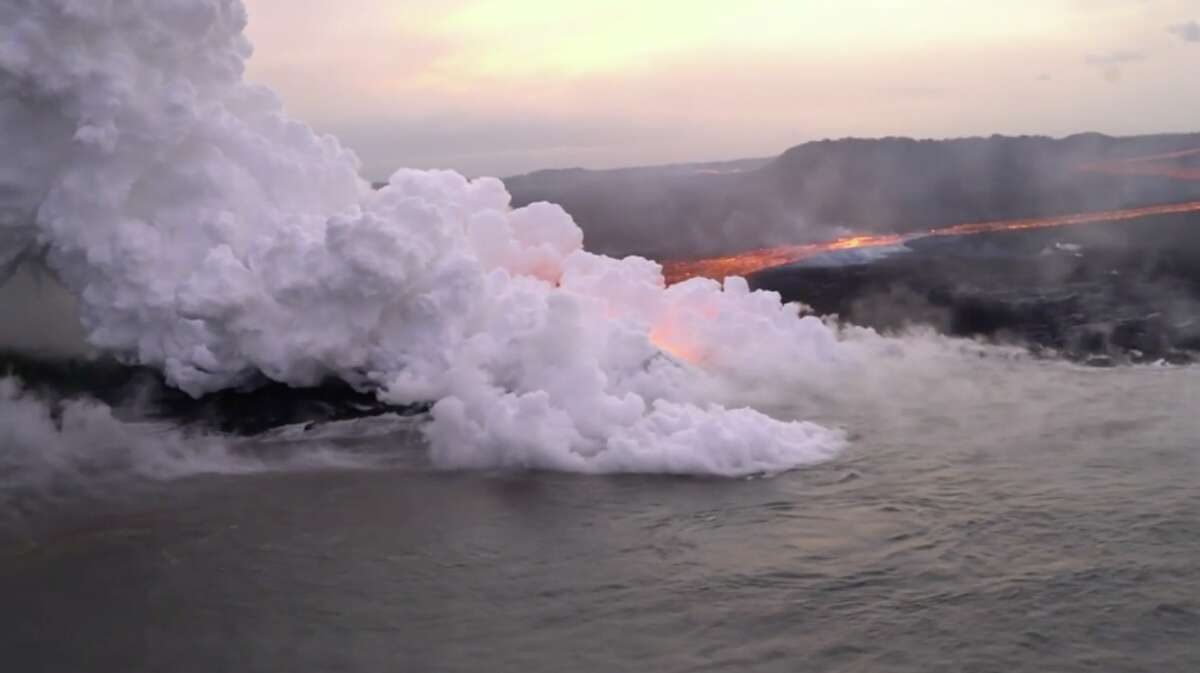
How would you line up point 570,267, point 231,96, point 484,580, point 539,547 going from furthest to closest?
point 570,267 → point 231,96 → point 539,547 → point 484,580

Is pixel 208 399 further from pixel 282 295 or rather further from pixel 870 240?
pixel 870 240

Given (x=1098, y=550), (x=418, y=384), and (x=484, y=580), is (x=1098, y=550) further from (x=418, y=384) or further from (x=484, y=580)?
(x=418, y=384)

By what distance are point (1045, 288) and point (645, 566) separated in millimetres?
17748

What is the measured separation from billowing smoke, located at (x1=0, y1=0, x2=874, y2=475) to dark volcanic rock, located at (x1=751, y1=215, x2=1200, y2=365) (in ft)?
23.7

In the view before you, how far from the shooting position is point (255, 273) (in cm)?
1667

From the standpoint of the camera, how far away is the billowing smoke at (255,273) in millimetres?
15336

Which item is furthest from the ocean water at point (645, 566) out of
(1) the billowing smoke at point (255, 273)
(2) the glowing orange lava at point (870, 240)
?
(2) the glowing orange lava at point (870, 240)

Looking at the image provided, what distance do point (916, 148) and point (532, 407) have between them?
31113 millimetres

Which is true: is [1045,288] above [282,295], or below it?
below

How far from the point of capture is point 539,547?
12.0 meters

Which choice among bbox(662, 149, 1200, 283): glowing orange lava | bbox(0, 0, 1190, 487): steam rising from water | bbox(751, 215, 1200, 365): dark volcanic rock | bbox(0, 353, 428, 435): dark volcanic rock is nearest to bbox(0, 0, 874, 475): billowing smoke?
bbox(0, 0, 1190, 487): steam rising from water

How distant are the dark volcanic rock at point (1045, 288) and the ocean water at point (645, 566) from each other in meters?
6.30

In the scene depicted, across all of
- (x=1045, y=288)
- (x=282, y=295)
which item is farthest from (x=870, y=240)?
(x=282, y=295)

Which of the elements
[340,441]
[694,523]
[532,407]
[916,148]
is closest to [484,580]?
[694,523]
